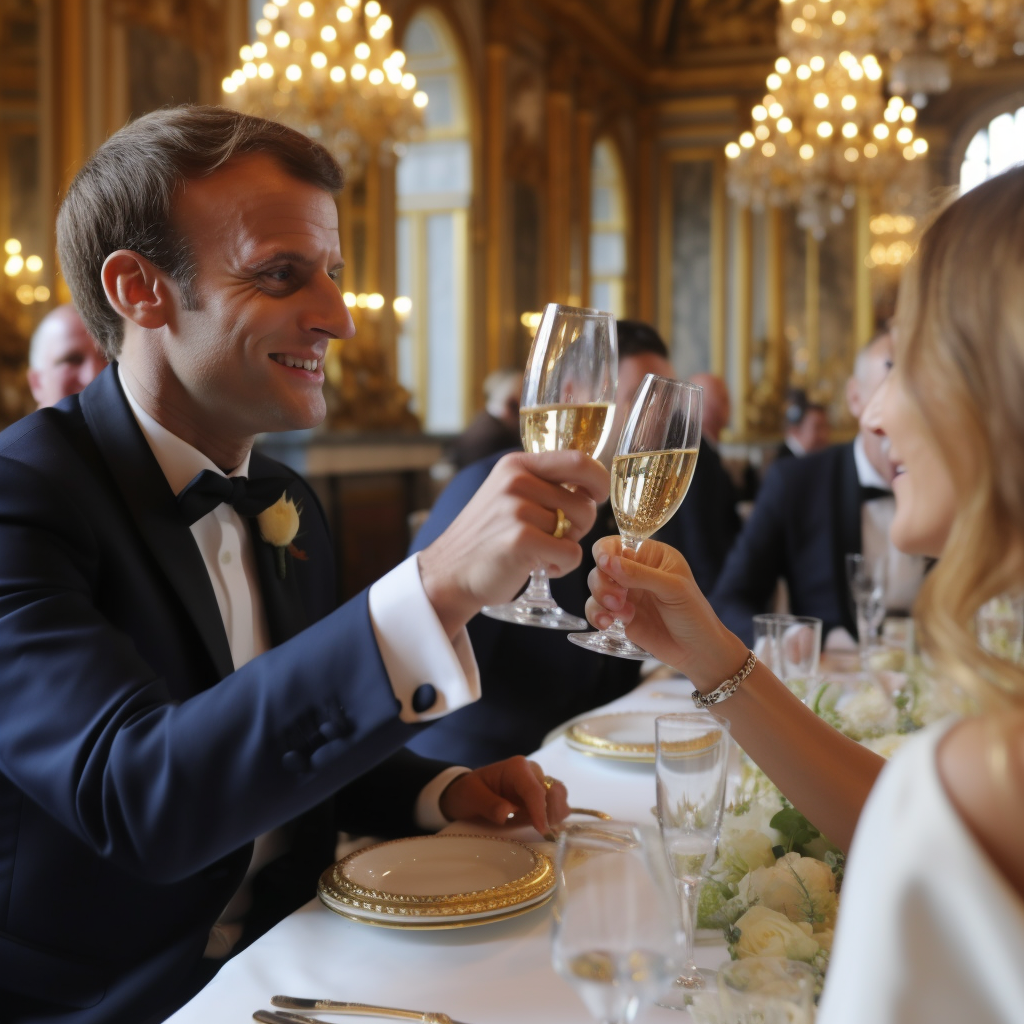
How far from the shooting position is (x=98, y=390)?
5.64 ft

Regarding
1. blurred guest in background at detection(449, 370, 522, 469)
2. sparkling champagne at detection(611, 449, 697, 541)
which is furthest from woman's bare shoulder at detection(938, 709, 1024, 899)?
blurred guest in background at detection(449, 370, 522, 469)

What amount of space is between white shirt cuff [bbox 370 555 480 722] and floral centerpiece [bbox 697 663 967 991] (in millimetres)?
333

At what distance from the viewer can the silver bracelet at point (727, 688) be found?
140 centimetres

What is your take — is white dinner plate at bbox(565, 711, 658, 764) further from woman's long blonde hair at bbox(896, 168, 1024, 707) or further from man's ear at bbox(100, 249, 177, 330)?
woman's long blonde hair at bbox(896, 168, 1024, 707)

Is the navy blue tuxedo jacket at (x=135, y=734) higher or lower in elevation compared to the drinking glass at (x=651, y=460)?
lower

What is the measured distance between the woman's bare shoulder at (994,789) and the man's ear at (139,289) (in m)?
1.37

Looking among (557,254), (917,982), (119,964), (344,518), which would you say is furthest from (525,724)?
(557,254)

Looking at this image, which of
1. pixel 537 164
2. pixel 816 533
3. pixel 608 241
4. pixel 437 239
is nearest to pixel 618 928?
pixel 816 533

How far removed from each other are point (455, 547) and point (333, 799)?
0.96 meters

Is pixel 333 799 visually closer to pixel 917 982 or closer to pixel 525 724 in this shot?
pixel 525 724

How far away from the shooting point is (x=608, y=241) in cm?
1509

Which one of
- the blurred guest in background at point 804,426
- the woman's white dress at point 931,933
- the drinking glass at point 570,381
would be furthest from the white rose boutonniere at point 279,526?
the blurred guest in background at point 804,426

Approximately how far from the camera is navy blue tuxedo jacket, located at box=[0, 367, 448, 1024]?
115cm

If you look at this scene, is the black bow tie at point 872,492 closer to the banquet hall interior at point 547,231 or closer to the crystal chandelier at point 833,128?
the banquet hall interior at point 547,231
